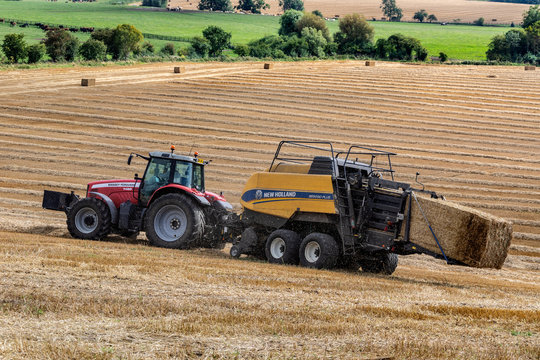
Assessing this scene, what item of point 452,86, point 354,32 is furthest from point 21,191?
point 354,32

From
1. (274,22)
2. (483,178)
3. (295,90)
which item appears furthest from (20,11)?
(483,178)

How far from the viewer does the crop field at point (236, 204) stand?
757 centimetres

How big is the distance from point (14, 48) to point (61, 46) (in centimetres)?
520

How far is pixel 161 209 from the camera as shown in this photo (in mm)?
16062

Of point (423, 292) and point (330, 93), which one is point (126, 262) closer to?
point (423, 292)

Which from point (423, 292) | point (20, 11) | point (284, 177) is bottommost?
point (423, 292)

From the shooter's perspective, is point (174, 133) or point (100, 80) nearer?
point (174, 133)

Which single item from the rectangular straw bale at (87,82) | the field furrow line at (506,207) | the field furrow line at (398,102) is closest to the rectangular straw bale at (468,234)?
the field furrow line at (506,207)

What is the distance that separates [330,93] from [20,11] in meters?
87.4

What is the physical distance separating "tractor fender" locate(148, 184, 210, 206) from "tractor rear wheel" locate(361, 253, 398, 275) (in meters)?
3.80

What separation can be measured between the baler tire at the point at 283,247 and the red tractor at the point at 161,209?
4.79ft

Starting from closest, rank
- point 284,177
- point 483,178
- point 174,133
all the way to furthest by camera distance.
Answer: point 284,177
point 483,178
point 174,133

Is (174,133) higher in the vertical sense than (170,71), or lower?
lower

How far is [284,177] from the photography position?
15.1 m
